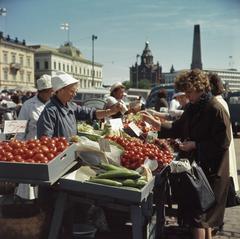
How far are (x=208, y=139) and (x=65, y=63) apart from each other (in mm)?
110542

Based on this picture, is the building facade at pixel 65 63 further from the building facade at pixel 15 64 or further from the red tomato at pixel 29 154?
the red tomato at pixel 29 154

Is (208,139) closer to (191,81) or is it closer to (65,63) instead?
(191,81)

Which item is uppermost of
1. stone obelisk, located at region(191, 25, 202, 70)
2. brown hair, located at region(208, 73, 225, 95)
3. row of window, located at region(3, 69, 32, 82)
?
stone obelisk, located at region(191, 25, 202, 70)

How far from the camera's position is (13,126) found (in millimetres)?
4539

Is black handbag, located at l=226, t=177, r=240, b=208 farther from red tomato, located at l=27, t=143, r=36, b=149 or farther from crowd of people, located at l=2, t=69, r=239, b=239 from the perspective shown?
red tomato, located at l=27, t=143, r=36, b=149

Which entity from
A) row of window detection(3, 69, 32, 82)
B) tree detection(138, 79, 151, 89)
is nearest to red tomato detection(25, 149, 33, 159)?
row of window detection(3, 69, 32, 82)

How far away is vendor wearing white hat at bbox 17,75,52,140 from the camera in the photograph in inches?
206

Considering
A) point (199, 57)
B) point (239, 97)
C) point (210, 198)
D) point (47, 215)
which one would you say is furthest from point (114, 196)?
point (199, 57)

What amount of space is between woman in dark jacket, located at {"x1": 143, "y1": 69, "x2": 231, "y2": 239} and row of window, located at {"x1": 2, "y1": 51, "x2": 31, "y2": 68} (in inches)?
3426

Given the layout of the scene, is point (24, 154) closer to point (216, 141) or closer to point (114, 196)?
point (114, 196)

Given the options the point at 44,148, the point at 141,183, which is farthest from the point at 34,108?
the point at 141,183

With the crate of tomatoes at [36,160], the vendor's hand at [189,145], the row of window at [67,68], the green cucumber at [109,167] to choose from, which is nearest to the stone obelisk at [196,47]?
the vendor's hand at [189,145]

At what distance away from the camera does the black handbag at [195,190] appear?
3.43 meters

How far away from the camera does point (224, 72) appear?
3182 inches
